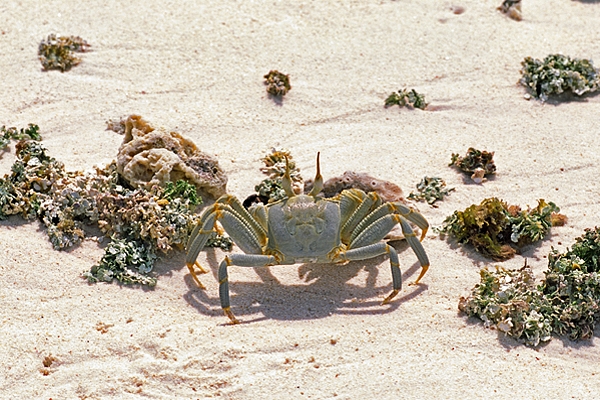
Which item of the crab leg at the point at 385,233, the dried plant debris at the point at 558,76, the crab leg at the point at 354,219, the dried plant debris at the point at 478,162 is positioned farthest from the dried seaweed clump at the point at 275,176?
the dried plant debris at the point at 558,76

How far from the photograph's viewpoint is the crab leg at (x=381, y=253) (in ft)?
20.6

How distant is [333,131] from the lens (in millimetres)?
8641

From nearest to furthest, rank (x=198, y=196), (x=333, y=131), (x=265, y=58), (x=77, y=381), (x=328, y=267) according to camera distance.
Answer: (x=77, y=381) < (x=328, y=267) < (x=198, y=196) < (x=333, y=131) < (x=265, y=58)

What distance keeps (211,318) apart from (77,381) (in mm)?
1086

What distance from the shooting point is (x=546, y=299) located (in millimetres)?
6188

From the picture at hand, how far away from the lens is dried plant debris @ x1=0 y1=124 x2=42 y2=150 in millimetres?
7871

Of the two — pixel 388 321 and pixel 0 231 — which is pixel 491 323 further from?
pixel 0 231

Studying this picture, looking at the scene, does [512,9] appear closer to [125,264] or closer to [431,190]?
[431,190]

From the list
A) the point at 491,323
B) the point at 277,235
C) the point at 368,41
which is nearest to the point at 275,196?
the point at 277,235

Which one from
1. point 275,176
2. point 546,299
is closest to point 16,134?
point 275,176

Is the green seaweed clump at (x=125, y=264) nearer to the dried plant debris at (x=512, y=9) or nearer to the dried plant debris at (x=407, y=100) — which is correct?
the dried plant debris at (x=407, y=100)

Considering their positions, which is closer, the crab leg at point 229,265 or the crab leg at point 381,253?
the crab leg at point 229,265

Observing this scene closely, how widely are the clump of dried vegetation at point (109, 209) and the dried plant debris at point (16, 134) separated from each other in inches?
22.1

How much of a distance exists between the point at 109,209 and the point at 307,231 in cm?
168
